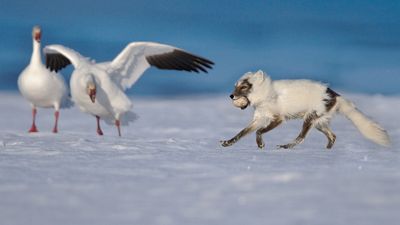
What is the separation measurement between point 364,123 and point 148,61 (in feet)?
18.0

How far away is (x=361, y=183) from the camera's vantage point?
5.43 m

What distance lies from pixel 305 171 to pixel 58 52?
9766mm

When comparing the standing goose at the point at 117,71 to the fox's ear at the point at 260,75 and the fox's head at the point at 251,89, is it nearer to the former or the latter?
the fox's head at the point at 251,89

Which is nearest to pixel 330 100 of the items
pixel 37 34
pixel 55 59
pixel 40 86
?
pixel 55 59

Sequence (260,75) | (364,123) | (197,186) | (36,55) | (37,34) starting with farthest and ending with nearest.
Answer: (37,34), (36,55), (364,123), (260,75), (197,186)

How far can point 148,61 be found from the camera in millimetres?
13656

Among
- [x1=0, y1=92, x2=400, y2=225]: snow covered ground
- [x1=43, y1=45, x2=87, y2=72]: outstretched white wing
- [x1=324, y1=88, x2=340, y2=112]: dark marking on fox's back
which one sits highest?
[x1=43, y1=45, x2=87, y2=72]: outstretched white wing

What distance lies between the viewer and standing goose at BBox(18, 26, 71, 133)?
15.3 metres

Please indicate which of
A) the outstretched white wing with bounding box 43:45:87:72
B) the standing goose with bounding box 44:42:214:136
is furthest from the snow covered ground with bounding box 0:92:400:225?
the outstretched white wing with bounding box 43:45:87:72

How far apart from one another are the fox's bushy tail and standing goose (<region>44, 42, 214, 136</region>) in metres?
4.34

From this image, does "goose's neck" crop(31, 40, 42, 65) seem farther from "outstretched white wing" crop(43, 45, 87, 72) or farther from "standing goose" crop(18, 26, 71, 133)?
"outstretched white wing" crop(43, 45, 87, 72)

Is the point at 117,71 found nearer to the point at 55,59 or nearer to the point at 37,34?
the point at 55,59

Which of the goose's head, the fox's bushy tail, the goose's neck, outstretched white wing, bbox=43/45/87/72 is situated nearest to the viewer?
the fox's bushy tail

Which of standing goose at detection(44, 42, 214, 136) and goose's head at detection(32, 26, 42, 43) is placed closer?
standing goose at detection(44, 42, 214, 136)
